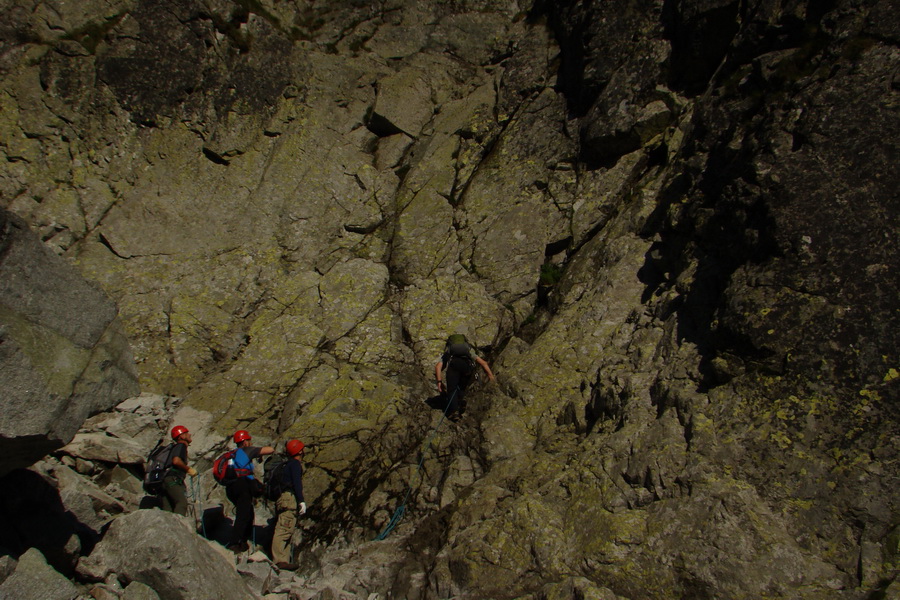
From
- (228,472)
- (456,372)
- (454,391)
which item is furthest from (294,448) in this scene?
(456,372)

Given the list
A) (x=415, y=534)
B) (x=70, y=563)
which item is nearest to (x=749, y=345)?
(x=415, y=534)

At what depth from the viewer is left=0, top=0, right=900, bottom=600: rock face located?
27.6ft

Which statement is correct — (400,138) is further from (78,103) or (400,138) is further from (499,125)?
(78,103)

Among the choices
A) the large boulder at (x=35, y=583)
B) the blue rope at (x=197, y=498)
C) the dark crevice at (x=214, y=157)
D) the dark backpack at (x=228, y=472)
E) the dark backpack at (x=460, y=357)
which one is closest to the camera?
the large boulder at (x=35, y=583)

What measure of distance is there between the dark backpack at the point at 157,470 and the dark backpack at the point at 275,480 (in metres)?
2.04

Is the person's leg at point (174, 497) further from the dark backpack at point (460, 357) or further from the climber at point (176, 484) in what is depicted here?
the dark backpack at point (460, 357)

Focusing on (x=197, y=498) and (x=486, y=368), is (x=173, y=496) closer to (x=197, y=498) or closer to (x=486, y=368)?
(x=197, y=498)

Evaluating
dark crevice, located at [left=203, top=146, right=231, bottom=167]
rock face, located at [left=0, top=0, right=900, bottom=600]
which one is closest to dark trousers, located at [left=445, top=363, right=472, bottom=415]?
rock face, located at [left=0, top=0, right=900, bottom=600]

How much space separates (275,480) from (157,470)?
8.23 feet

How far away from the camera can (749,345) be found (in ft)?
30.7

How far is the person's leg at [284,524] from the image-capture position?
10.8 metres

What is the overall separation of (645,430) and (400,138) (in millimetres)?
15361

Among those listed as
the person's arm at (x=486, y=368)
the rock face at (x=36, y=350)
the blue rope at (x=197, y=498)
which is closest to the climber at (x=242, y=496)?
the blue rope at (x=197, y=498)

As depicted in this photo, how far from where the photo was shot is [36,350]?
779 centimetres
